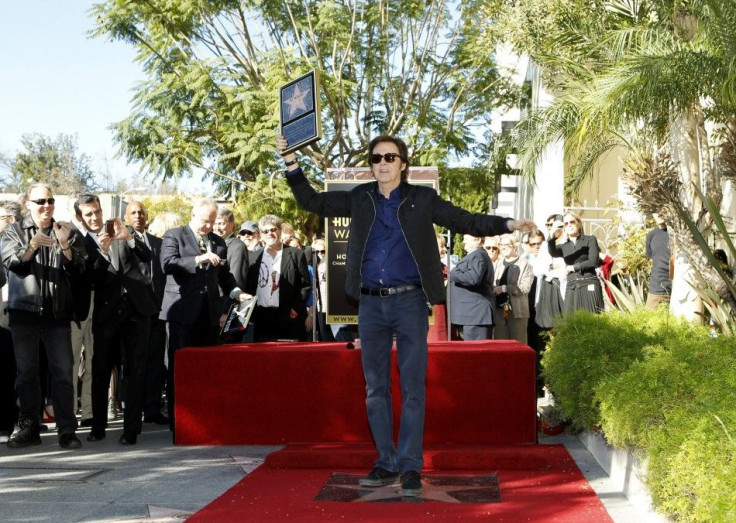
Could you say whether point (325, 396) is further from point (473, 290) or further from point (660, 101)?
point (660, 101)

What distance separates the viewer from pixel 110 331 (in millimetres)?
8930

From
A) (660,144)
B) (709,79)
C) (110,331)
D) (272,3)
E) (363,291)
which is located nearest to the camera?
(363,291)

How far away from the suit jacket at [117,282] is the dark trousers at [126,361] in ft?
0.21

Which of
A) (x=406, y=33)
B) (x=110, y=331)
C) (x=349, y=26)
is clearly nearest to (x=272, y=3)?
(x=349, y=26)

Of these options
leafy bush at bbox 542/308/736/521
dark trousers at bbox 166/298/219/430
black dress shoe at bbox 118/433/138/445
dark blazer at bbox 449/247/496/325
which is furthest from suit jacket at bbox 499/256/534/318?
black dress shoe at bbox 118/433/138/445

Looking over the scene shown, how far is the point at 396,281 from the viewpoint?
21.4 ft

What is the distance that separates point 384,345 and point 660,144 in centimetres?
1076

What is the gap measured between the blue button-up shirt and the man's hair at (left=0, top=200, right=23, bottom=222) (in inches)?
159

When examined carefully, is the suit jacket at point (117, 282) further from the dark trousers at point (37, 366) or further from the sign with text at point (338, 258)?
the sign with text at point (338, 258)

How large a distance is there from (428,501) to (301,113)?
2739mm

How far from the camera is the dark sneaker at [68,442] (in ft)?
27.9

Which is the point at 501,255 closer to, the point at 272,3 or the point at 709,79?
the point at 709,79

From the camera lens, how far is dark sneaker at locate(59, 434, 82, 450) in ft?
27.9

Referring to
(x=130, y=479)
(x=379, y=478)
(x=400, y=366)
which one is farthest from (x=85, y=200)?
(x=379, y=478)
